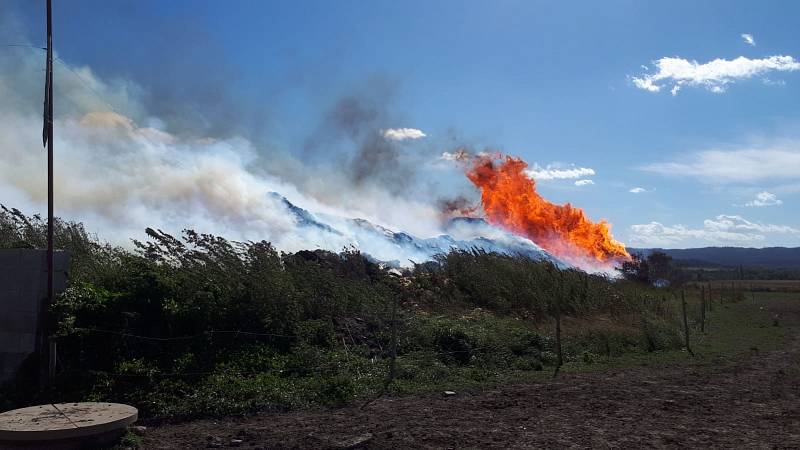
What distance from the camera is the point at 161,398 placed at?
8.91 meters

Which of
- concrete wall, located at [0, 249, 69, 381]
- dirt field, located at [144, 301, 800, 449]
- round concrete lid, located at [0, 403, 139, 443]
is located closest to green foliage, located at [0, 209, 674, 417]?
concrete wall, located at [0, 249, 69, 381]

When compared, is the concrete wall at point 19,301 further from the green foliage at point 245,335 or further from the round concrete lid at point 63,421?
the round concrete lid at point 63,421

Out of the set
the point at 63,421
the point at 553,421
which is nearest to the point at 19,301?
the point at 63,421

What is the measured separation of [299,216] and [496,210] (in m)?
13.1

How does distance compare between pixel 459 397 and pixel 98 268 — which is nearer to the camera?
pixel 459 397

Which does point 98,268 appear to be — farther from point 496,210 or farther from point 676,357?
point 496,210

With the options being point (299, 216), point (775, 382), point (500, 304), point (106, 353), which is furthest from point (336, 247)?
point (775, 382)

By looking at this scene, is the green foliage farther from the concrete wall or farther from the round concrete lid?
the round concrete lid

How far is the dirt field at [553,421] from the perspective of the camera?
7.02 metres

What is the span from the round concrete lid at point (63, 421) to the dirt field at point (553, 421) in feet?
1.78

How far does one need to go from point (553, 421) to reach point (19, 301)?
8881mm

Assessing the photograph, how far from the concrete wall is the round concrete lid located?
→ 8.59 feet

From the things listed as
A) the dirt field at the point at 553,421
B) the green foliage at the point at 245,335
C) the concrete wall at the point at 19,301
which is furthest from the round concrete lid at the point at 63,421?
the concrete wall at the point at 19,301

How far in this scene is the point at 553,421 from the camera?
26.0 feet
